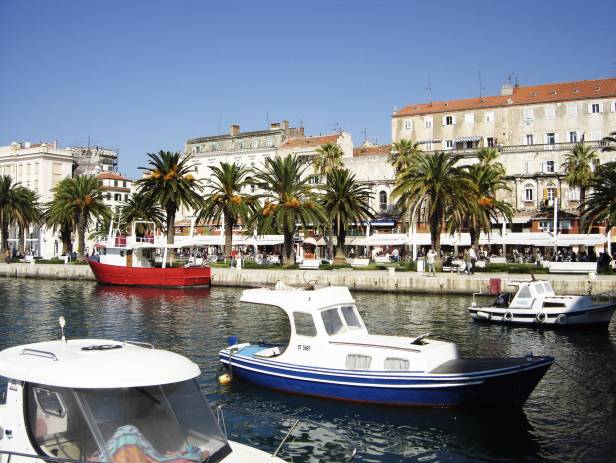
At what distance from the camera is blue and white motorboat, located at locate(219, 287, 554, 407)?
1750 cm

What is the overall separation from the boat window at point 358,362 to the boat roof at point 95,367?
9.72 m

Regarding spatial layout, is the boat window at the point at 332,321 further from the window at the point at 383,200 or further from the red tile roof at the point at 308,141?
the red tile roof at the point at 308,141

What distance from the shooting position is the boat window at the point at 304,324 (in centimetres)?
1967

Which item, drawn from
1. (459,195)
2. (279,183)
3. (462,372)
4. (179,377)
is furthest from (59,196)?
(179,377)

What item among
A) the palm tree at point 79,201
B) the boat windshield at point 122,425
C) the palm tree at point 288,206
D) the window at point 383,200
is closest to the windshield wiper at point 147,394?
the boat windshield at point 122,425

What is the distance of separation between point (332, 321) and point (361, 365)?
6.49ft

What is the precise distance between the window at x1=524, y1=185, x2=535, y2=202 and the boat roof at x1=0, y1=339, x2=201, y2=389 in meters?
72.2

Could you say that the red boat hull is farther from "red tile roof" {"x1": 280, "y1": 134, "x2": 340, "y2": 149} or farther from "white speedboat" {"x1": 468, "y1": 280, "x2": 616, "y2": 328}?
"red tile roof" {"x1": 280, "y1": 134, "x2": 340, "y2": 149}

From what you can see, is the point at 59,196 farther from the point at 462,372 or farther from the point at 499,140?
the point at 462,372

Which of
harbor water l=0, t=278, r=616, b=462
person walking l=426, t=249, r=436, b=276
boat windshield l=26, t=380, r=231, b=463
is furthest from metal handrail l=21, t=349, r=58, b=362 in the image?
person walking l=426, t=249, r=436, b=276

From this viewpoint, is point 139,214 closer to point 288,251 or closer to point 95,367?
point 288,251

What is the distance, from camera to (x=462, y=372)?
1734 centimetres

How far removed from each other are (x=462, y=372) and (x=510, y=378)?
4.52 ft

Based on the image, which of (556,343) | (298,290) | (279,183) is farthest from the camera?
(279,183)
